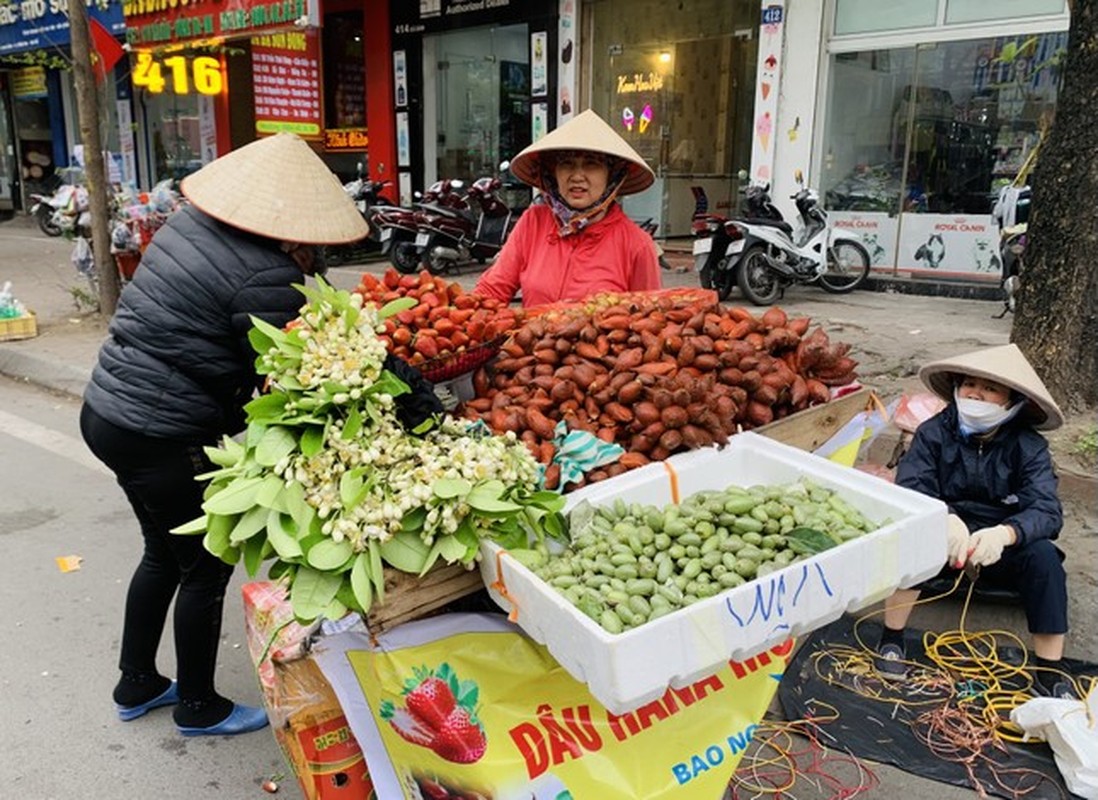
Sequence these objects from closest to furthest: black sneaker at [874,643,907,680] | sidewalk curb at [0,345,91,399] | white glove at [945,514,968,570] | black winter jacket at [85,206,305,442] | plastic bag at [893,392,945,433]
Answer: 1. white glove at [945,514,968,570]
2. black winter jacket at [85,206,305,442]
3. black sneaker at [874,643,907,680]
4. plastic bag at [893,392,945,433]
5. sidewalk curb at [0,345,91,399]

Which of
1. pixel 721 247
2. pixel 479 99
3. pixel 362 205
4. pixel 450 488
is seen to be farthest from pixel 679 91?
pixel 450 488

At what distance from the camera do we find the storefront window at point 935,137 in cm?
869

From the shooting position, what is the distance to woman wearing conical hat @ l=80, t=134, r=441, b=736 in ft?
7.72

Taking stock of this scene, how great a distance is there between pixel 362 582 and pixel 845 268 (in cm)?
851

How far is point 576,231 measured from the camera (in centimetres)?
335

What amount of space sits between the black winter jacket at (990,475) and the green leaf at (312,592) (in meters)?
2.15

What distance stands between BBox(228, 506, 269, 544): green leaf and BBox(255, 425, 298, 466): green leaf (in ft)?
0.33

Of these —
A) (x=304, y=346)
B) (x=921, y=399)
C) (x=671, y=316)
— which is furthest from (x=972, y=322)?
(x=304, y=346)

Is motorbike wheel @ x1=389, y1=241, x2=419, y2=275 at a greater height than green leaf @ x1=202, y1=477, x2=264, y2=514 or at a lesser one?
lesser

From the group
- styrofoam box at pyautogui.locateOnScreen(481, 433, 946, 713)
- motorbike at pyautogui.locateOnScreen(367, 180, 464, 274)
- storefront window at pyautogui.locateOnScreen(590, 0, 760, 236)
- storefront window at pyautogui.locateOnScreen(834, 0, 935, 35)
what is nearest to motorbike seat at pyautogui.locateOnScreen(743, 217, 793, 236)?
storefront window at pyautogui.locateOnScreen(834, 0, 935, 35)

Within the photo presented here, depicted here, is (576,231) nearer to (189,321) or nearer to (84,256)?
(189,321)

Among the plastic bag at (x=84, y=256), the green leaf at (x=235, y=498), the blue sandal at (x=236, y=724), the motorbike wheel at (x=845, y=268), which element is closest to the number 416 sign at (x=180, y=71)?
the plastic bag at (x=84, y=256)

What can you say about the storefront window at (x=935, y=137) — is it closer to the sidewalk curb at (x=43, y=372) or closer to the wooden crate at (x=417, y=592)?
the sidewalk curb at (x=43, y=372)

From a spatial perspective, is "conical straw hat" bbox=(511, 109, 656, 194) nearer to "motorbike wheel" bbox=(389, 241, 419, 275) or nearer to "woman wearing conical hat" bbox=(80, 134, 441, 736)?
"woman wearing conical hat" bbox=(80, 134, 441, 736)
